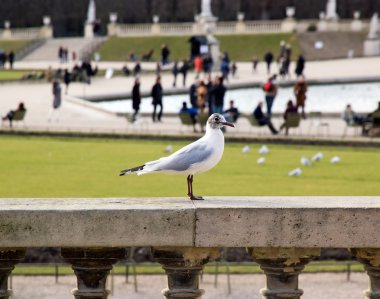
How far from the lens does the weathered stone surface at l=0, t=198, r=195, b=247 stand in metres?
4.20

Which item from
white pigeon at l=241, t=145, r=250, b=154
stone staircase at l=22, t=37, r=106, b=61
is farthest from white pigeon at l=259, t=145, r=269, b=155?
stone staircase at l=22, t=37, r=106, b=61

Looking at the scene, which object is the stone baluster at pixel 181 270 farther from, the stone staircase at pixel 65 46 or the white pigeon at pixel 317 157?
the stone staircase at pixel 65 46

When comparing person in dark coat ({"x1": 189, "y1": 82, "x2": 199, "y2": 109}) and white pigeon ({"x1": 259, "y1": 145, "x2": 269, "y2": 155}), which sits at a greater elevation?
person in dark coat ({"x1": 189, "y1": 82, "x2": 199, "y2": 109})

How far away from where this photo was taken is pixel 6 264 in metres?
4.30

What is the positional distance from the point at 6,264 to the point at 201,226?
79 centimetres

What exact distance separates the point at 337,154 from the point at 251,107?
1595 cm

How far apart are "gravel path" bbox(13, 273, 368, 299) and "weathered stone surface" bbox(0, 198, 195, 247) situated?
6.99 m

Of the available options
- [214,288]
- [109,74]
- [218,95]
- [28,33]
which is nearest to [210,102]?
[218,95]

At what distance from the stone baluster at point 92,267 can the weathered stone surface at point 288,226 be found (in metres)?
0.37

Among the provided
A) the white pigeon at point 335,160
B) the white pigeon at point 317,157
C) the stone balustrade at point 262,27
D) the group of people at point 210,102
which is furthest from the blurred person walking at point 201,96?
the stone balustrade at point 262,27

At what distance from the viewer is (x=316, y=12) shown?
82562 mm

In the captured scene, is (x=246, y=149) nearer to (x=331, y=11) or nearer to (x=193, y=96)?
(x=193, y=96)

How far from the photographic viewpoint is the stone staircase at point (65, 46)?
235ft

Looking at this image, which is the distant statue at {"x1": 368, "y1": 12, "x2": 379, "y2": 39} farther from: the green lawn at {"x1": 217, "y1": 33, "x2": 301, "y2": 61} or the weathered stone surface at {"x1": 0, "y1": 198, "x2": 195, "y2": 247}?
the weathered stone surface at {"x1": 0, "y1": 198, "x2": 195, "y2": 247}
